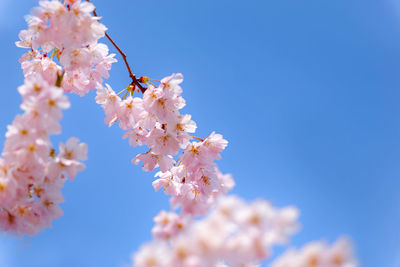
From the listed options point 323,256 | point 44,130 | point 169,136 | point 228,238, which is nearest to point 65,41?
point 44,130

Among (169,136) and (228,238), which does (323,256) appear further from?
(169,136)

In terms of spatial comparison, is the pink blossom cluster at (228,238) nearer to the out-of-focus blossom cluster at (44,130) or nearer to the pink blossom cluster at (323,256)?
the pink blossom cluster at (323,256)

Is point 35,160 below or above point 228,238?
above

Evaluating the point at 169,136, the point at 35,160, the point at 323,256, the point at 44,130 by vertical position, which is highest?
the point at 169,136

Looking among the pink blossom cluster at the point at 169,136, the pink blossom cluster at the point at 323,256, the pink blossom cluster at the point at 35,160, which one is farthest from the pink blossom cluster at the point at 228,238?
the pink blossom cluster at the point at 169,136

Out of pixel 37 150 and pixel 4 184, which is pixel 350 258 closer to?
pixel 37 150
